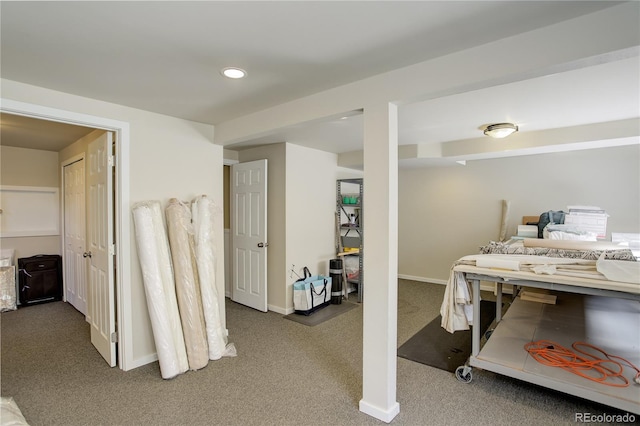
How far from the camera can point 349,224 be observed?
517 cm

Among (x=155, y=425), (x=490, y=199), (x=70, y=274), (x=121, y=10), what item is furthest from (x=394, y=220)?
(x=70, y=274)

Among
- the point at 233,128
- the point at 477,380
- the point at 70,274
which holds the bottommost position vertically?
the point at 477,380

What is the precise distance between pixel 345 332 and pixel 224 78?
2798 millimetres

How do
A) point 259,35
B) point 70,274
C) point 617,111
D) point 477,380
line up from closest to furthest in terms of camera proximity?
point 259,35 → point 477,380 → point 617,111 → point 70,274

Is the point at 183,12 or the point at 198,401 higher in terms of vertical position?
the point at 183,12

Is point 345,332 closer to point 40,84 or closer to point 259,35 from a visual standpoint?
point 259,35

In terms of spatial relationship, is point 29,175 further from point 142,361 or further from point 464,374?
point 464,374

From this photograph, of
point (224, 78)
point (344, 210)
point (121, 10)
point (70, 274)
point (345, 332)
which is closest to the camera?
point (121, 10)

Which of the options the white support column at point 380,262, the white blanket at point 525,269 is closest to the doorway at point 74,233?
the white support column at point 380,262

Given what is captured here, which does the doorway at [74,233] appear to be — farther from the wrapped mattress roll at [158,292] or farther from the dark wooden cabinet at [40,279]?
the wrapped mattress roll at [158,292]

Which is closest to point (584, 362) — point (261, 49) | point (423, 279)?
point (261, 49)

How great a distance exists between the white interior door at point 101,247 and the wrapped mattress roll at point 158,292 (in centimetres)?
30

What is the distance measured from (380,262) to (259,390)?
54.2 inches

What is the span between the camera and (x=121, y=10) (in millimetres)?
1462
